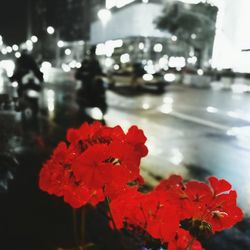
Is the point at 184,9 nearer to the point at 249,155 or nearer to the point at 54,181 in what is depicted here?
the point at 249,155

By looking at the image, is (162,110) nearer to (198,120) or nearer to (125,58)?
(198,120)

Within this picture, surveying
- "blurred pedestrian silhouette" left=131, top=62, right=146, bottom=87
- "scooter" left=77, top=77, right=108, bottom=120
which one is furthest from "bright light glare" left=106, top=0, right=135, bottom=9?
"scooter" left=77, top=77, right=108, bottom=120

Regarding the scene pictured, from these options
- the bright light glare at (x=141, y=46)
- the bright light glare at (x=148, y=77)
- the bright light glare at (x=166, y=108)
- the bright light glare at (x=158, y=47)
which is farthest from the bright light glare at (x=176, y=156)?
the bright light glare at (x=141, y=46)

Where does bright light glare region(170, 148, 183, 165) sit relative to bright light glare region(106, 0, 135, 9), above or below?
below

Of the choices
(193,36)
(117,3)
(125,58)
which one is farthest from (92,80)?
(117,3)

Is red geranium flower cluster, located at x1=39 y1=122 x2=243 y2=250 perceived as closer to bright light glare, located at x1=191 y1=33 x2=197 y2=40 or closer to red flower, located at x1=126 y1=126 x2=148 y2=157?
red flower, located at x1=126 y1=126 x2=148 y2=157

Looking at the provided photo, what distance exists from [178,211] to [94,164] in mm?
394

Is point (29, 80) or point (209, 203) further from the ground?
point (209, 203)

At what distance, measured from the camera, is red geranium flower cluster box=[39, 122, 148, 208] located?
3.95 ft

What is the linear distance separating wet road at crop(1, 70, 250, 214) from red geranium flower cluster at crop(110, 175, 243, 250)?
4302 mm

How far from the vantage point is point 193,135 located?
10461 mm

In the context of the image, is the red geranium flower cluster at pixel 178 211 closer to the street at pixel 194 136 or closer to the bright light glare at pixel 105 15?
the street at pixel 194 136

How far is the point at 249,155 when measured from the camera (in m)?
8.62

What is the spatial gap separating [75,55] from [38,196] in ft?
270
